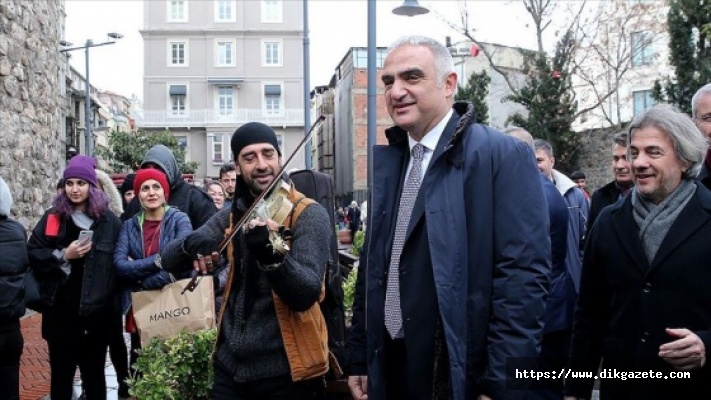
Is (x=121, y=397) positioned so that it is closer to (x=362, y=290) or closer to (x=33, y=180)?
(x=362, y=290)

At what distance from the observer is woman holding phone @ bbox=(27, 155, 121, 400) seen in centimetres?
564

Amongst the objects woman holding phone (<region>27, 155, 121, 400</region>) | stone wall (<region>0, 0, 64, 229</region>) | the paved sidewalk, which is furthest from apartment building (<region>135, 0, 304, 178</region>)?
woman holding phone (<region>27, 155, 121, 400</region>)

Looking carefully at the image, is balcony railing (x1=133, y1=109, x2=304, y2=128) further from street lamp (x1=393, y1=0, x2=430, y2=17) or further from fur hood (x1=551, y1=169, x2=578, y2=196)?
fur hood (x1=551, y1=169, x2=578, y2=196)

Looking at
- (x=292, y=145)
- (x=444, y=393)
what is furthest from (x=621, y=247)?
(x=292, y=145)

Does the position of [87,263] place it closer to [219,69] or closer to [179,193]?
[179,193]

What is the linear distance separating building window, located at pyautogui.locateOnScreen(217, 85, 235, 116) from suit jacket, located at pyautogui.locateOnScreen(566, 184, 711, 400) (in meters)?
57.9

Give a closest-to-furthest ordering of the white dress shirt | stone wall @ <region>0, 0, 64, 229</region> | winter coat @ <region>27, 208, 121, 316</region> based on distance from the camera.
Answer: the white dress shirt < winter coat @ <region>27, 208, 121, 316</region> < stone wall @ <region>0, 0, 64, 229</region>

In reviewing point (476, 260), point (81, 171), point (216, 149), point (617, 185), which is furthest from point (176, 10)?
point (476, 260)

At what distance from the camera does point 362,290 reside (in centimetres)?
334

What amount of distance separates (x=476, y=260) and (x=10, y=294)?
11.0 ft

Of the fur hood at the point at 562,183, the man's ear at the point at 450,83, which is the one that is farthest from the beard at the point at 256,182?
the fur hood at the point at 562,183

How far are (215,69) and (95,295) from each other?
2211 inches

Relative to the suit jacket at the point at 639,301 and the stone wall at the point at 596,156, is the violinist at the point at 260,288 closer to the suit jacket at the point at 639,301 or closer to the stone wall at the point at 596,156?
the suit jacket at the point at 639,301

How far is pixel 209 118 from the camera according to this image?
59781mm
